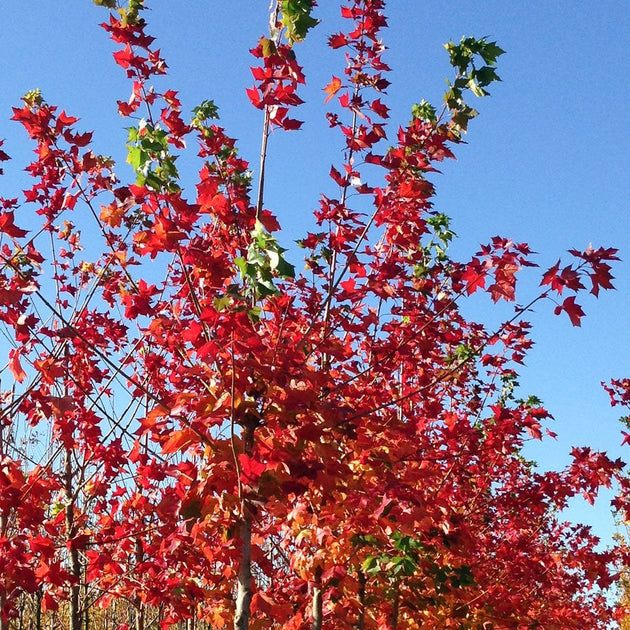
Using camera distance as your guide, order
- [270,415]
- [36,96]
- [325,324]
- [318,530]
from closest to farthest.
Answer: [270,415] → [325,324] → [318,530] → [36,96]

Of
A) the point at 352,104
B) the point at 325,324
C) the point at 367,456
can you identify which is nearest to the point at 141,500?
the point at 367,456

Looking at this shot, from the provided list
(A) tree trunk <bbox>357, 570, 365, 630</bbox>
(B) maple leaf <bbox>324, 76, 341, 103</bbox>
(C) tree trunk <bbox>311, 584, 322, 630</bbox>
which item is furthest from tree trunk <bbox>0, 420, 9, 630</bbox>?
(B) maple leaf <bbox>324, 76, 341, 103</bbox>

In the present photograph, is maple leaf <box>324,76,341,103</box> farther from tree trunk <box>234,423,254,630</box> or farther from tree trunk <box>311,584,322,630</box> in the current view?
tree trunk <box>311,584,322,630</box>

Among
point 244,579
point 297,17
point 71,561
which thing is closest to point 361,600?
point 71,561

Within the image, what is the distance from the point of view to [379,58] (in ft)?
16.9

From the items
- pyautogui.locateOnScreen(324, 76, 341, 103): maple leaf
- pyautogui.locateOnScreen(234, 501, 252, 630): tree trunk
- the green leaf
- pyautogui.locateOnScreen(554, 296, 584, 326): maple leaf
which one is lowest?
pyautogui.locateOnScreen(234, 501, 252, 630): tree trunk

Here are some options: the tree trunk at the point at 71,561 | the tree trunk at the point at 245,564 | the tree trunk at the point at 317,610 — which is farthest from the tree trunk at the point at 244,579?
the tree trunk at the point at 71,561

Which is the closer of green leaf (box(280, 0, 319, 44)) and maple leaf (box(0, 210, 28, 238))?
green leaf (box(280, 0, 319, 44))

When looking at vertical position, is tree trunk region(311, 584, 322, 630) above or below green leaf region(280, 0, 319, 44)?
below

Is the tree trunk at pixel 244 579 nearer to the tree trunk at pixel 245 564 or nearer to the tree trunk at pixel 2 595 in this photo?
the tree trunk at pixel 245 564

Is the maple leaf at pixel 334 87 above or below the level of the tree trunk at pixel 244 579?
A: above

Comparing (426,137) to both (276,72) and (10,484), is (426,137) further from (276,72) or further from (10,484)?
(10,484)

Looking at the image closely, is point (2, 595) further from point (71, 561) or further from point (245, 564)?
point (245, 564)

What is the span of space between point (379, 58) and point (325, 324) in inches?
85.8
